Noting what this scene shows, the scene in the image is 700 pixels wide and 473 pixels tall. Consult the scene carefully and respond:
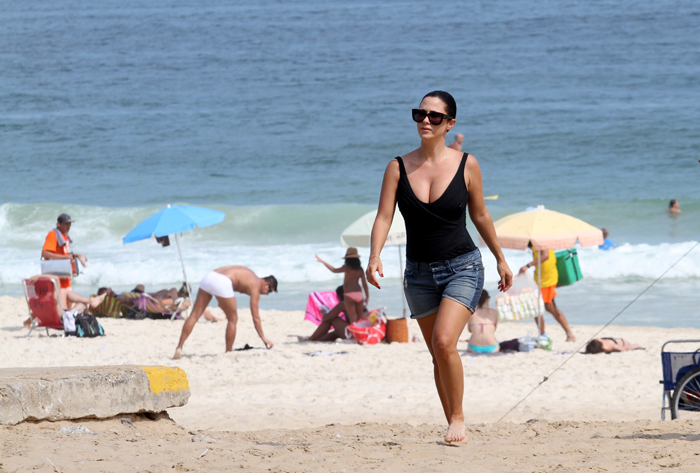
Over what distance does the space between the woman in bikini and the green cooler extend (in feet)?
4.20

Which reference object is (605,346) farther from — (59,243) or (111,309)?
(111,309)

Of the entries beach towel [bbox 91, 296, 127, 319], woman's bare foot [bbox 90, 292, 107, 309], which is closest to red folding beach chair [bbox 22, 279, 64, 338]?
woman's bare foot [bbox 90, 292, 107, 309]

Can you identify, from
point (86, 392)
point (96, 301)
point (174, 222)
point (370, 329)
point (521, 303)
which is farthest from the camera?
point (96, 301)

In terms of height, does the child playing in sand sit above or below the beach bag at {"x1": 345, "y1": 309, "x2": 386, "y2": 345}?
above

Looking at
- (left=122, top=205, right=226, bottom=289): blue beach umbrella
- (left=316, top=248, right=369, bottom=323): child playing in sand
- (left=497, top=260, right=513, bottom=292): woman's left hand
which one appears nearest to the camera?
(left=497, top=260, right=513, bottom=292): woman's left hand

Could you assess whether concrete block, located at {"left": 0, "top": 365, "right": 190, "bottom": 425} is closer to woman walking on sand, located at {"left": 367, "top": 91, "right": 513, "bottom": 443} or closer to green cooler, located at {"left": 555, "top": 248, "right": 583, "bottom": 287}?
woman walking on sand, located at {"left": 367, "top": 91, "right": 513, "bottom": 443}

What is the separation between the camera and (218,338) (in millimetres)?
10820

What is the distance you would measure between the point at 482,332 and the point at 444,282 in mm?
5710

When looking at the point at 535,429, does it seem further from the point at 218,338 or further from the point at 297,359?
the point at 218,338

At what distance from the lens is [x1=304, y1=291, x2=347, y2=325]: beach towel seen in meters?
11.1

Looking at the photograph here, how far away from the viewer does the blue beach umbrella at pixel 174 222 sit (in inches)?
409

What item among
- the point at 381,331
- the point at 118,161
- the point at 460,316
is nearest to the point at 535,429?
the point at 460,316

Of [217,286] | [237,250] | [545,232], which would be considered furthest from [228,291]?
[237,250]

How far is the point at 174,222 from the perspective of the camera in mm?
10523
